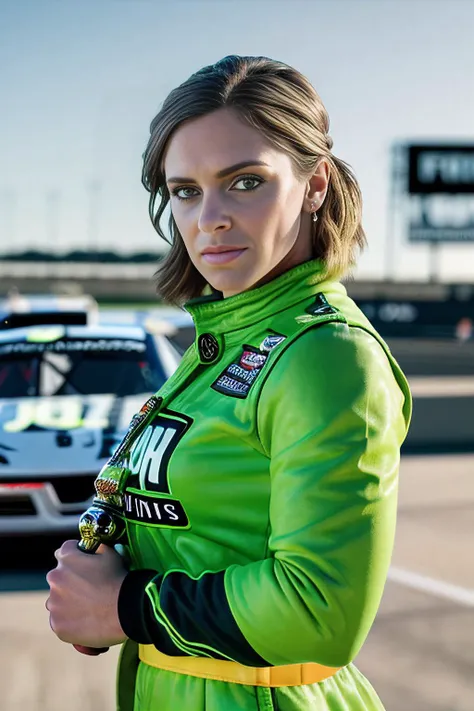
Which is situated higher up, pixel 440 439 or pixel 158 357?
pixel 158 357

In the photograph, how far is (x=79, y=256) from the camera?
294 feet

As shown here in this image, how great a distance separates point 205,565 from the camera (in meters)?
1.41

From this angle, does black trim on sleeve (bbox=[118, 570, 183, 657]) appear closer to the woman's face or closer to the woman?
the woman

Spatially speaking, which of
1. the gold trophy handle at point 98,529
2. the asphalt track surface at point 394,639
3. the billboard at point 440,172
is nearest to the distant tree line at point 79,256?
the billboard at point 440,172

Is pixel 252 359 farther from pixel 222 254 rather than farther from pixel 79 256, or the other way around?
pixel 79 256

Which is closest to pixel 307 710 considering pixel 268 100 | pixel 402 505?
pixel 268 100

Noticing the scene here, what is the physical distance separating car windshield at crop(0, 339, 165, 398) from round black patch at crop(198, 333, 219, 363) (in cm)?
508

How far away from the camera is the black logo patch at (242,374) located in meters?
1.36

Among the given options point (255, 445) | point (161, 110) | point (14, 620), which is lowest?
point (14, 620)

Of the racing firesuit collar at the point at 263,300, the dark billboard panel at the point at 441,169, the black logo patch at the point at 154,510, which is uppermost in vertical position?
the racing firesuit collar at the point at 263,300

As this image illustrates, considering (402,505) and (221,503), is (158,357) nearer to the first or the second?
(402,505)

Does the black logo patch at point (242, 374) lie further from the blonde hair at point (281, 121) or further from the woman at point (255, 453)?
the blonde hair at point (281, 121)

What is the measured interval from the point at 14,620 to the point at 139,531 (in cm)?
384

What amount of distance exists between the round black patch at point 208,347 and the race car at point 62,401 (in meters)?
4.40
